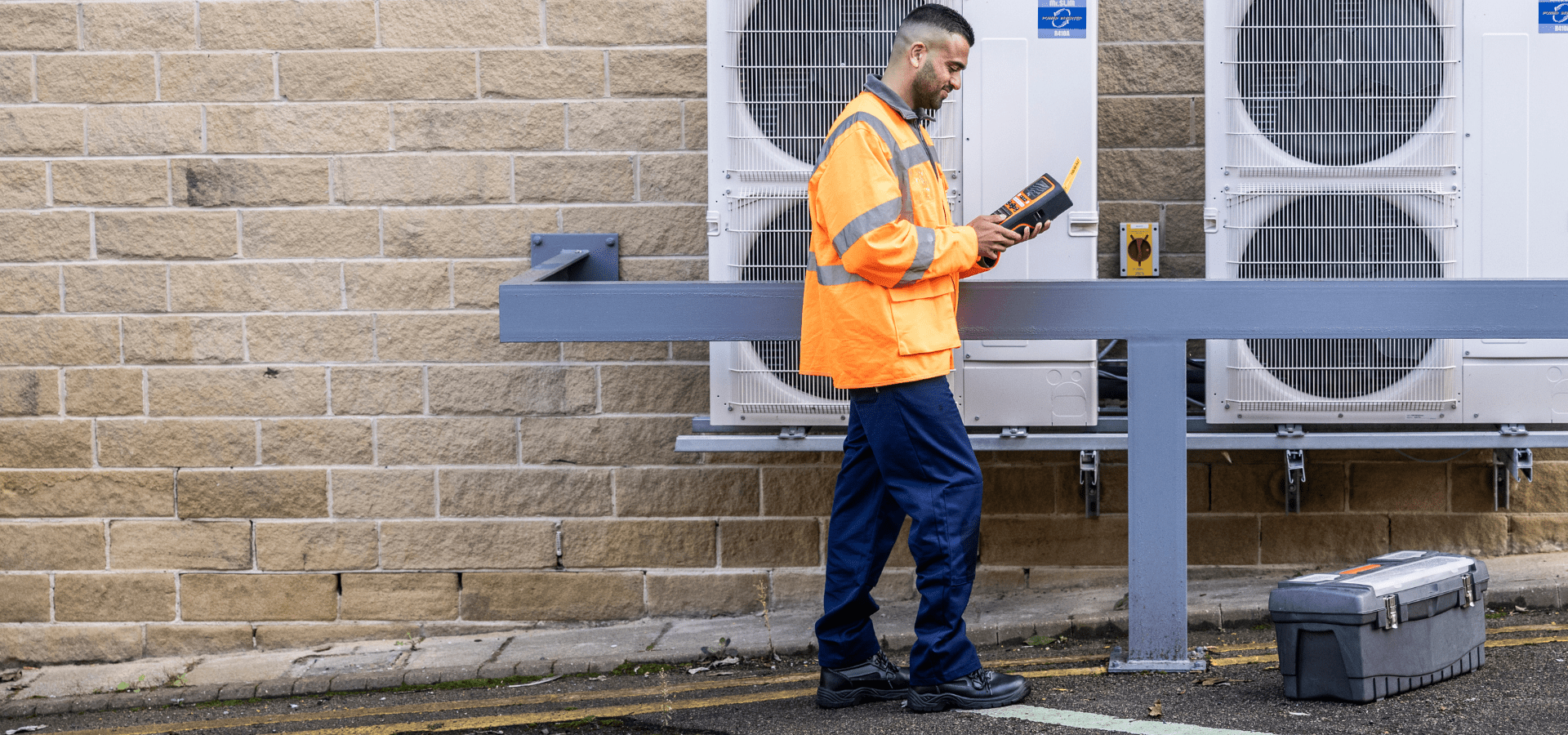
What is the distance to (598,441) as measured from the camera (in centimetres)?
496

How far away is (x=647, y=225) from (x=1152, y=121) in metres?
1.95

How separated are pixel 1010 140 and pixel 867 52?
532 millimetres

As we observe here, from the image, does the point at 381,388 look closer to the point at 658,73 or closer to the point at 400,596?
the point at 400,596

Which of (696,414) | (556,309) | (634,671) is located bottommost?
(634,671)

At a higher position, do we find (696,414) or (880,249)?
(880,249)

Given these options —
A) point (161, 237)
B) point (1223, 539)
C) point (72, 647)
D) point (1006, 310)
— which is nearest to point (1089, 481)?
point (1223, 539)

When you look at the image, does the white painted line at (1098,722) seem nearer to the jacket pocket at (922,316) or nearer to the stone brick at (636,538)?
the jacket pocket at (922,316)

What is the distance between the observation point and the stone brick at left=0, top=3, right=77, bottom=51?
191 inches

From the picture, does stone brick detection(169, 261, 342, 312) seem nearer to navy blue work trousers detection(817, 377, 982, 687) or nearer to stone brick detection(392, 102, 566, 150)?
stone brick detection(392, 102, 566, 150)

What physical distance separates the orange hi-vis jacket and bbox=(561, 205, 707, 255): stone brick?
4.61 feet

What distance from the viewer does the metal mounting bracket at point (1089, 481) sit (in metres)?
4.56

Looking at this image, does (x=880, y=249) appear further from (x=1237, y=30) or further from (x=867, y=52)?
(x=1237, y=30)

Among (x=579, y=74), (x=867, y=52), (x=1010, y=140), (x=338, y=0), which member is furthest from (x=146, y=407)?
(x=1010, y=140)

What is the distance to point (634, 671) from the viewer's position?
14.7ft
